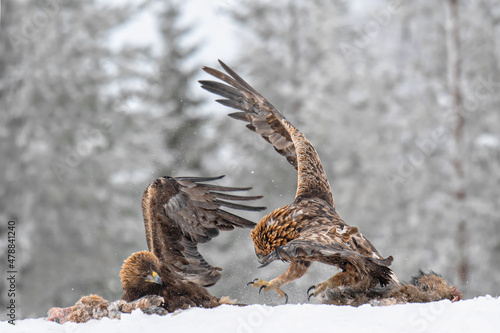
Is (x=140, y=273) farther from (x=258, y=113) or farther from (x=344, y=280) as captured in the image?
(x=258, y=113)

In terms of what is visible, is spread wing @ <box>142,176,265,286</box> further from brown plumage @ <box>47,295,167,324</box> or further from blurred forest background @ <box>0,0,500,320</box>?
blurred forest background @ <box>0,0,500,320</box>

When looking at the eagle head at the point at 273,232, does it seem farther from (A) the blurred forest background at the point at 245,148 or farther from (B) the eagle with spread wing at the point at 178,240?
(A) the blurred forest background at the point at 245,148

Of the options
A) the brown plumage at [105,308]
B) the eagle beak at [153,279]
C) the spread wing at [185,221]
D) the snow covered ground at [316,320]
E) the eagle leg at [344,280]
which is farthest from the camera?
the spread wing at [185,221]

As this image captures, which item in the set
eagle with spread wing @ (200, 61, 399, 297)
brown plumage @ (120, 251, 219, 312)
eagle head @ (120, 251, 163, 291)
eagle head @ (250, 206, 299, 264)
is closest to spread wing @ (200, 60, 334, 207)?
eagle with spread wing @ (200, 61, 399, 297)

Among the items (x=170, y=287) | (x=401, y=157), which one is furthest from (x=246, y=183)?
(x=170, y=287)

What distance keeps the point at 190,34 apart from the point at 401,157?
10.0 m

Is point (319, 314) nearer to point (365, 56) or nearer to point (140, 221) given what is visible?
point (140, 221)

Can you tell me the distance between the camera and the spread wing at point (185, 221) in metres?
4.96

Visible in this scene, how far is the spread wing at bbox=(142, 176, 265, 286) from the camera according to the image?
4965 millimetres

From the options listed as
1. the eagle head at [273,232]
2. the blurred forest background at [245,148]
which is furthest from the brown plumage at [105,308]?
the blurred forest background at [245,148]

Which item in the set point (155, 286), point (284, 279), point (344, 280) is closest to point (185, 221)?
point (155, 286)

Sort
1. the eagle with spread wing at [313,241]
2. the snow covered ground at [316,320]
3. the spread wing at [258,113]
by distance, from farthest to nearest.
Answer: the spread wing at [258,113]
the eagle with spread wing at [313,241]
the snow covered ground at [316,320]

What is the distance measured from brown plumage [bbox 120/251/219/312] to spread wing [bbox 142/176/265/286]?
253mm

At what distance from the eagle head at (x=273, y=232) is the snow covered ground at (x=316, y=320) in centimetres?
63
